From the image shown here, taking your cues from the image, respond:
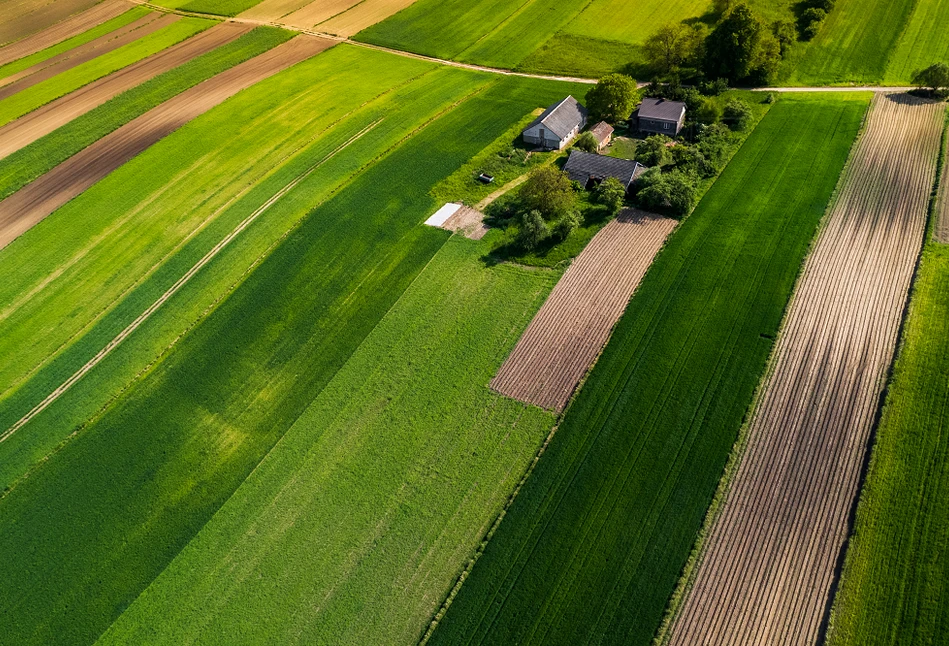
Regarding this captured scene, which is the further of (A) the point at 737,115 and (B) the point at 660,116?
(A) the point at 737,115

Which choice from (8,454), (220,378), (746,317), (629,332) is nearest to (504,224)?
(629,332)

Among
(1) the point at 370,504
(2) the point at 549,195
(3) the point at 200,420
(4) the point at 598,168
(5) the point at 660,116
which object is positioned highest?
(5) the point at 660,116

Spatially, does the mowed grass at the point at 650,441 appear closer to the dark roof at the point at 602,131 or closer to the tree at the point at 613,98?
the dark roof at the point at 602,131

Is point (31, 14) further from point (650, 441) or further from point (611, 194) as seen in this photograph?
point (650, 441)

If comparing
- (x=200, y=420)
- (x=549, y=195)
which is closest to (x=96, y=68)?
(x=200, y=420)

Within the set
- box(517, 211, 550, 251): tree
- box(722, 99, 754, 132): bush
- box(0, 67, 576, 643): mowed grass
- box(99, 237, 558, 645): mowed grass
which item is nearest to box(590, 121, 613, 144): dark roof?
box(722, 99, 754, 132): bush

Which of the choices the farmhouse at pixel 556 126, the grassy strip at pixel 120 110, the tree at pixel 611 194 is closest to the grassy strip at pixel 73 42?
the grassy strip at pixel 120 110
